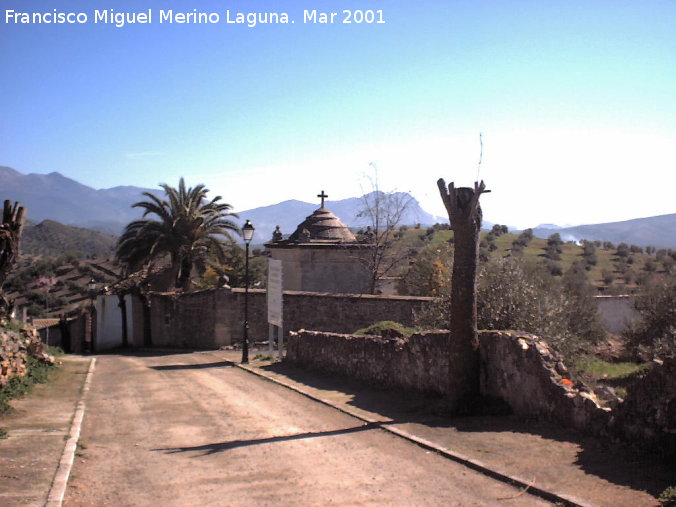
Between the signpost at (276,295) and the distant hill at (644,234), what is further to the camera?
the distant hill at (644,234)

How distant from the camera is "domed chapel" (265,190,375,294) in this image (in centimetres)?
3055

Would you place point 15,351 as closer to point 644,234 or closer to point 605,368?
point 605,368

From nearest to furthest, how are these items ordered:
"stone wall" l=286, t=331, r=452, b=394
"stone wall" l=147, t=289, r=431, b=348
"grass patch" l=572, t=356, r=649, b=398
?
"stone wall" l=286, t=331, r=452, b=394, "grass patch" l=572, t=356, r=649, b=398, "stone wall" l=147, t=289, r=431, b=348

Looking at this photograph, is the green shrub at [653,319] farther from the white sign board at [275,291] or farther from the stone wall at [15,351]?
the stone wall at [15,351]

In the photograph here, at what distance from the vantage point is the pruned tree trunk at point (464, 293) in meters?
10.4

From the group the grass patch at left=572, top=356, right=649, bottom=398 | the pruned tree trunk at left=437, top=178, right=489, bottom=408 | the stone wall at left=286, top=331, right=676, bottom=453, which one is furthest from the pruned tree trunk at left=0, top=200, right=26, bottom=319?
the grass patch at left=572, top=356, right=649, bottom=398

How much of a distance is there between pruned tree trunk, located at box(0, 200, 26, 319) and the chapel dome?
16680 mm

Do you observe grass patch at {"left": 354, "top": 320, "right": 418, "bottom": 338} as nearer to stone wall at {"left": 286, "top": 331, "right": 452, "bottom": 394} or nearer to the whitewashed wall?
stone wall at {"left": 286, "top": 331, "right": 452, "bottom": 394}

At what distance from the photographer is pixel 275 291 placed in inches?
819

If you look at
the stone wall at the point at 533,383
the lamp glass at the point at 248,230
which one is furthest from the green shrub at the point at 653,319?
the lamp glass at the point at 248,230

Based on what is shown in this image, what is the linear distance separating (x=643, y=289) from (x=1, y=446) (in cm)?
2402

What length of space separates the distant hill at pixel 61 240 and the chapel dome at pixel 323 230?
234 feet

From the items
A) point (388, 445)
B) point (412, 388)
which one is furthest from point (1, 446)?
point (412, 388)

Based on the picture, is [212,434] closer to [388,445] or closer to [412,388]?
[388,445]
